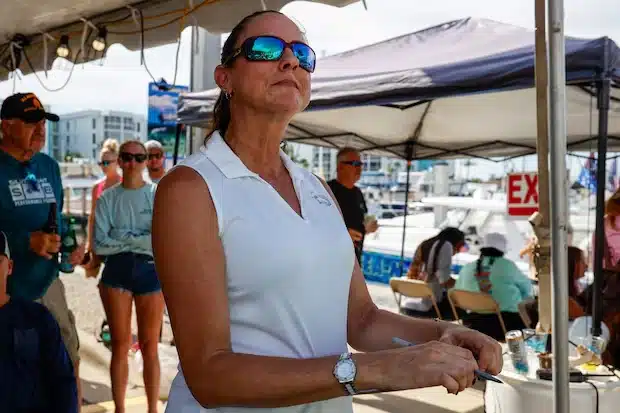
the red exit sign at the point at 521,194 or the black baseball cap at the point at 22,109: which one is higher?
the black baseball cap at the point at 22,109

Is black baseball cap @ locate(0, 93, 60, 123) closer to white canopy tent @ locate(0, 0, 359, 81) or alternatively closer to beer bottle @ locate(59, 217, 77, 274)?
beer bottle @ locate(59, 217, 77, 274)

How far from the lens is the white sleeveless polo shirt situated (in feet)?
3.59

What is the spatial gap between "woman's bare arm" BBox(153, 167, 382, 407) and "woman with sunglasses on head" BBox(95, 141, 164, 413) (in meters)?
2.75

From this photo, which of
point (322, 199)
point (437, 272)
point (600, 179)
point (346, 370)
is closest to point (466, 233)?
point (437, 272)

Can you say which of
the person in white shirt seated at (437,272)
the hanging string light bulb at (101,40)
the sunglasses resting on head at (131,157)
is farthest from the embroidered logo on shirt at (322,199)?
the person in white shirt seated at (437,272)

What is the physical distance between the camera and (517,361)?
117 inches

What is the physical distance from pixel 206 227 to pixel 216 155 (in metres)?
0.19

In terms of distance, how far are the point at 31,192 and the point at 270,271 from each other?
7.58 feet

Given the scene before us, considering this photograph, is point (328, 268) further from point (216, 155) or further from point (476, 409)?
point (476, 409)

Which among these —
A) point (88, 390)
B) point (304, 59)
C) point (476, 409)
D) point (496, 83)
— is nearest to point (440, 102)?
point (496, 83)

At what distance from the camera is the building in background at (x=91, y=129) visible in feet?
376

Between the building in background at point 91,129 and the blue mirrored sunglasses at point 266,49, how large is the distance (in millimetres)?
117441

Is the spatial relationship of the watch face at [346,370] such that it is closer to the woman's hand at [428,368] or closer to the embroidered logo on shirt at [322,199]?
the woman's hand at [428,368]

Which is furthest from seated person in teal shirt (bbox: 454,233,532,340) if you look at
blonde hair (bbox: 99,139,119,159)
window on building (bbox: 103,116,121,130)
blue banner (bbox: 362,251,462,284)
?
window on building (bbox: 103,116,121,130)
